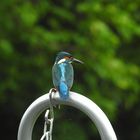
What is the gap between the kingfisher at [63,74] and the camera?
50.8 inches

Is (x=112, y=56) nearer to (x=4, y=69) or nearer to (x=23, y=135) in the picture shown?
(x=4, y=69)

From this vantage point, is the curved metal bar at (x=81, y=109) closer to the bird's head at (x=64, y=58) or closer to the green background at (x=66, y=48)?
the bird's head at (x=64, y=58)

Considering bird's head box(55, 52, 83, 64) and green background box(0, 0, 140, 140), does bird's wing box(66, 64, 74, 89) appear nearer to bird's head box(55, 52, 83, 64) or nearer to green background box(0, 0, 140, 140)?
bird's head box(55, 52, 83, 64)

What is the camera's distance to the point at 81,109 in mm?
1276

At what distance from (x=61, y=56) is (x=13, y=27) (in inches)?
→ 119

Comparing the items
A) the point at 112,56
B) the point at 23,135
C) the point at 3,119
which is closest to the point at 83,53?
the point at 112,56

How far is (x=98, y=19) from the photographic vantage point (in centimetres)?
443

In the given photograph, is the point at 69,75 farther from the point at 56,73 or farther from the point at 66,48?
the point at 66,48

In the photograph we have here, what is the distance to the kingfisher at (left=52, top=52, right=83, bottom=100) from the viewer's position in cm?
129

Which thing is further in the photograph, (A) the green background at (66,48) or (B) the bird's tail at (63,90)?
(A) the green background at (66,48)

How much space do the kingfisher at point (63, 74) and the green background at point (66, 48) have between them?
2817mm

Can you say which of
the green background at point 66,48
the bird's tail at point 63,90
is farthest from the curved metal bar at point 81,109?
the green background at point 66,48

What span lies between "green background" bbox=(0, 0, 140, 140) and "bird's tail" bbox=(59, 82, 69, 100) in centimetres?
285

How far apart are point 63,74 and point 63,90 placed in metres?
0.04
